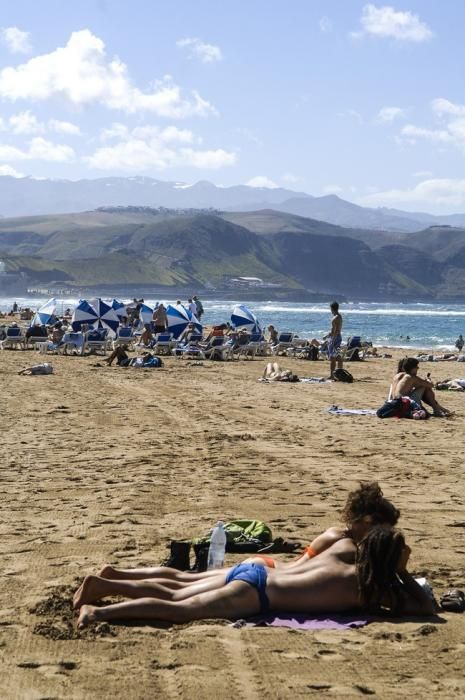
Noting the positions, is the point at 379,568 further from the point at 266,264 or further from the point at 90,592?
the point at 266,264

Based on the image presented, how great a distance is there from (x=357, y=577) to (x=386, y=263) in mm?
187827

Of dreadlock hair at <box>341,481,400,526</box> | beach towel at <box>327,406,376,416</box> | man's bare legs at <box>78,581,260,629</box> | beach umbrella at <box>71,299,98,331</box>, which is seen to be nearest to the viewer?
man's bare legs at <box>78,581,260,629</box>

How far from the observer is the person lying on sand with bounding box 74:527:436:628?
4289 mm

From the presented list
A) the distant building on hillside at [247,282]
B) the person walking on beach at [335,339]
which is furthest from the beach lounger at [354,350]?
the distant building on hillside at [247,282]

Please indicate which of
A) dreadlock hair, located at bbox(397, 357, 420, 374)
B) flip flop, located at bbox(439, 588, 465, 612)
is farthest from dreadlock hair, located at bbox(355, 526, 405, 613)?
dreadlock hair, located at bbox(397, 357, 420, 374)

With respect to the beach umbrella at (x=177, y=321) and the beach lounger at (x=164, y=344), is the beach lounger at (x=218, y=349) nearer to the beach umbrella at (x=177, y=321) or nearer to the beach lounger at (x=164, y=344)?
the beach lounger at (x=164, y=344)

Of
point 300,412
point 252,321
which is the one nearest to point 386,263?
point 252,321

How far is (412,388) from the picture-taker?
12062 mm

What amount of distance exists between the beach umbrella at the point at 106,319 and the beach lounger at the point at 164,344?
221 centimetres

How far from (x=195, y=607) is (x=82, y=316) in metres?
22.6

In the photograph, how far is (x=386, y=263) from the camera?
18925cm

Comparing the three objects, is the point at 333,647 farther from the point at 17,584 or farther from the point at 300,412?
the point at 300,412

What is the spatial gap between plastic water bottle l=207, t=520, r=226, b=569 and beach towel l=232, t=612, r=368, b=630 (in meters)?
0.64

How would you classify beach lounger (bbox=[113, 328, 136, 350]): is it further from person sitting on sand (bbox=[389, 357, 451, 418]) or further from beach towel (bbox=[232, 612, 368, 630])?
beach towel (bbox=[232, 612, 368, 630])
